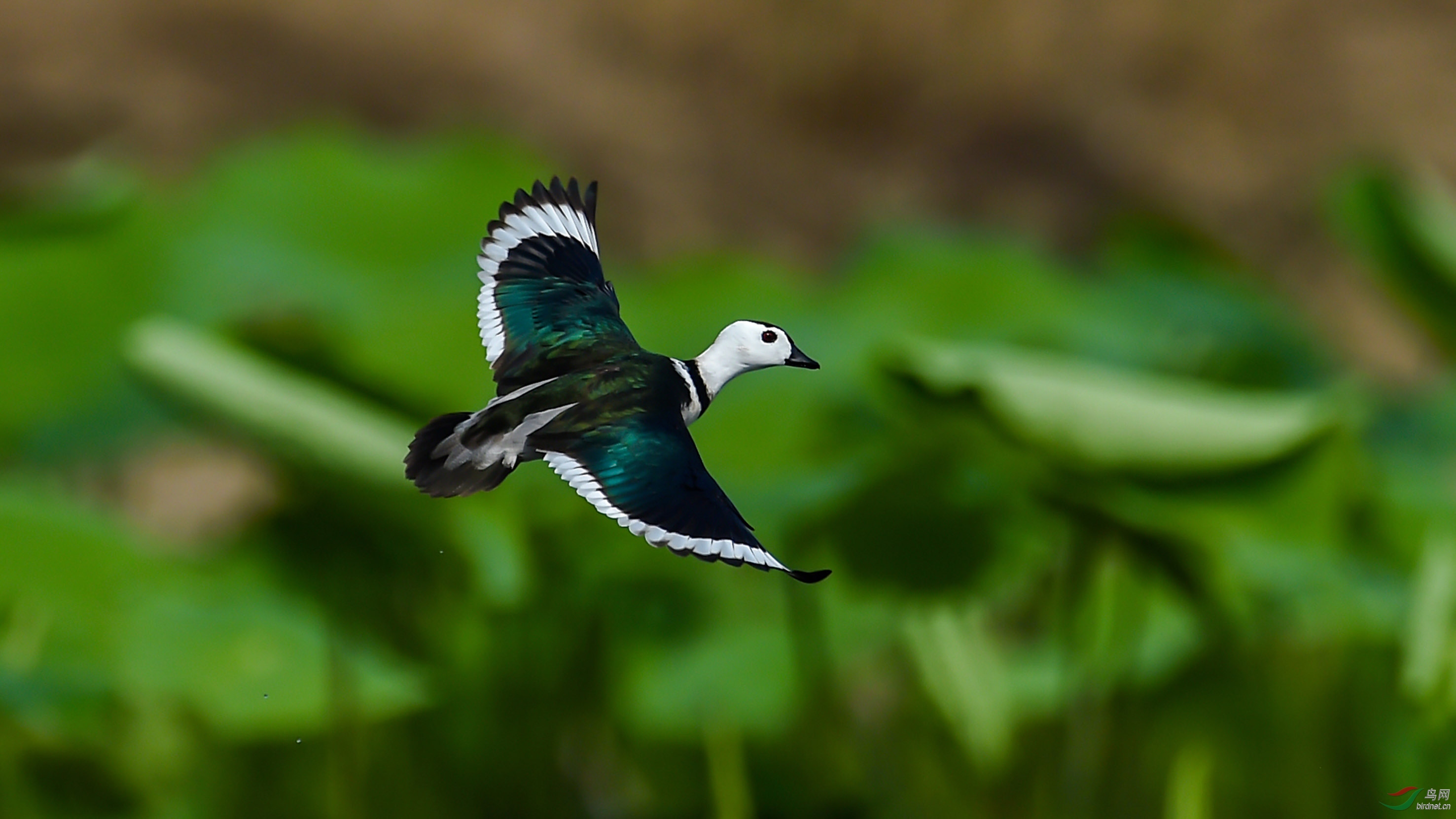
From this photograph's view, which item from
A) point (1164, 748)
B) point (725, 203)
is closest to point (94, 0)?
point (725, 203)

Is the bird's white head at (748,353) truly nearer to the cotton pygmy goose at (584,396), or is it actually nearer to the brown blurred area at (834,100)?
the cotton pygmy goose at (584,396)

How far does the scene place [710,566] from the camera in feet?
1.56

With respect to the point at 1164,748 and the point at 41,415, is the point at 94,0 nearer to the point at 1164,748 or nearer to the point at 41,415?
the point at 41,415

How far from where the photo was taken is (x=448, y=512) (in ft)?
0.94

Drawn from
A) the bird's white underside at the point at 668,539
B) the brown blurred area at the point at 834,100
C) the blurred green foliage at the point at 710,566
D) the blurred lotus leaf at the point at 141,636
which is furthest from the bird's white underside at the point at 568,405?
the brown blurred area at the point at 834,100

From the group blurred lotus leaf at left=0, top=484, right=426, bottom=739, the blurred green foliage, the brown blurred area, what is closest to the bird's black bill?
the blurred green foliage

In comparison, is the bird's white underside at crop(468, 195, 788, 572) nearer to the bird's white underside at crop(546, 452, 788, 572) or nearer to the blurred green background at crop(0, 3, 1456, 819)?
the bird's white underside at crop(546, 452, 788, 572)

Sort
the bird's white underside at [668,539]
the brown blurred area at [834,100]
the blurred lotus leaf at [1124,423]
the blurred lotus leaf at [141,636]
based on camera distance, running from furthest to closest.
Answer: the brown blurred area at [834,100] → the blurred lotus leaf at [141,636] → the blurred lotus leaf at [1124,423] → the bird's white underside at [668,539]

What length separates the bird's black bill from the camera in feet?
0.22

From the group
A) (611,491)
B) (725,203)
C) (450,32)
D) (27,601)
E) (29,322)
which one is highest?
(450,32)

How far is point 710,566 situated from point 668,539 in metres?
0.42

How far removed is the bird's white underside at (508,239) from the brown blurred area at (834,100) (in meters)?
0.79

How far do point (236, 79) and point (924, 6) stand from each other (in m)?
0.52

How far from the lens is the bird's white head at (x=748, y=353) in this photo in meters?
0.07
